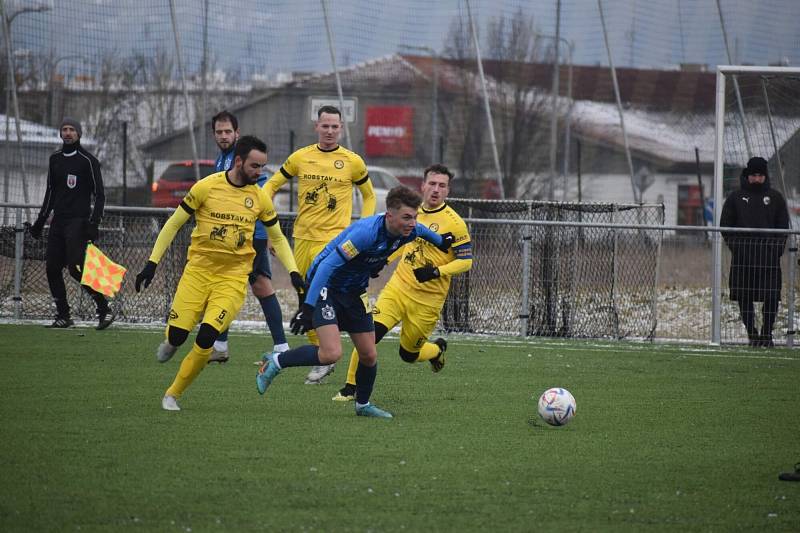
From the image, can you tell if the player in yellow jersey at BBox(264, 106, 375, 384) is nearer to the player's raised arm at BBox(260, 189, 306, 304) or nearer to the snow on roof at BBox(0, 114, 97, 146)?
A: the player's raised arm at BBox(260, 189, 306, 304)

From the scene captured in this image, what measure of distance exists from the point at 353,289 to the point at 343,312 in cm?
18

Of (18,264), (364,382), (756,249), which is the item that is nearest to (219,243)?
(364,382)

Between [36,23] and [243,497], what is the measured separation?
692 inches

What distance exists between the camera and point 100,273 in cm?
1295

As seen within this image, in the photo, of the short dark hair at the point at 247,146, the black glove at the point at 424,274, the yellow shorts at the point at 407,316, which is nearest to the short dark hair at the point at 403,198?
the black glove at the point at 424,274

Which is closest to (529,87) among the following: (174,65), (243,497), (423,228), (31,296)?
(174,65)

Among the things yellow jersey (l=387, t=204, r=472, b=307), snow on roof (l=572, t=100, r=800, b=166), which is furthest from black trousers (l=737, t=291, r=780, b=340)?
snow on roof (l=572, t=100, r=800, b=166)

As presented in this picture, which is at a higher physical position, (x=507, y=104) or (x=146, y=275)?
(x=507, y=104)

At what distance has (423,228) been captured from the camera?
834 centimetres

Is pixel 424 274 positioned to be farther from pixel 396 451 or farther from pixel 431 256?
pixel 396 451

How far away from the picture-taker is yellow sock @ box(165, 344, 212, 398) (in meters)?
7.82

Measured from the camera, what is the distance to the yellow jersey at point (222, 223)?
27.2ft

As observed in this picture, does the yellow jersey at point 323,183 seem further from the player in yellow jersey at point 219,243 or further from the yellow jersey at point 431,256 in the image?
the player in yellow jersey at point 219,243

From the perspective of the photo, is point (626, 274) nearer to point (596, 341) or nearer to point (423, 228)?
point (596, 341)
